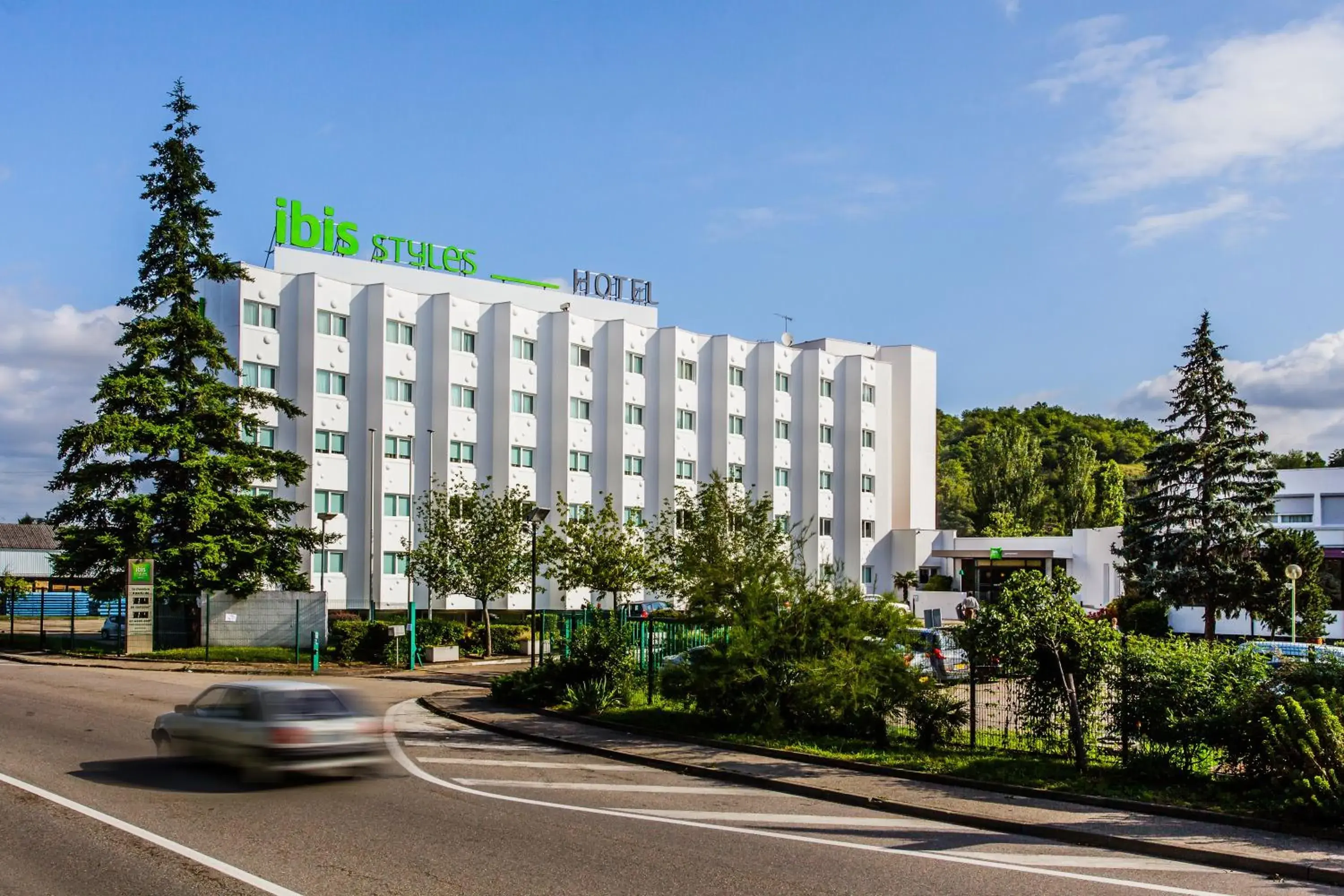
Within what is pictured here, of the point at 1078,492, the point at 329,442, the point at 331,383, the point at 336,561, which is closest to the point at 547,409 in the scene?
the point at 331,383

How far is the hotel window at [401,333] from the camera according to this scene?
185 ft

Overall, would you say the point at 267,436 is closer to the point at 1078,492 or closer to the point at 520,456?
the point at 520,456

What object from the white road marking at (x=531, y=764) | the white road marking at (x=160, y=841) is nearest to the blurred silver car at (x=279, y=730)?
the white road marking at (x=160, y=841)

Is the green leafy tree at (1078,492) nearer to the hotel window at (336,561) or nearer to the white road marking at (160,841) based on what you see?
the hotel window at (336,561)

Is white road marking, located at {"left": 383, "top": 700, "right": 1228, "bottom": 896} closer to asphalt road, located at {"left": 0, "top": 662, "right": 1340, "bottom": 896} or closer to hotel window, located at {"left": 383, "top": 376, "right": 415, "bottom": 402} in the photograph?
asphalt road, located at {"left": 0, "top": 662, "right": 1340, "bottom": 896}

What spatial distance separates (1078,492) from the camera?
88.6m

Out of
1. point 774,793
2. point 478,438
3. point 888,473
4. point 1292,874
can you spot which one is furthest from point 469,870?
point 888,473

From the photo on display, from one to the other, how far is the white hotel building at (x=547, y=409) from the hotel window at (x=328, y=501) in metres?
0.11

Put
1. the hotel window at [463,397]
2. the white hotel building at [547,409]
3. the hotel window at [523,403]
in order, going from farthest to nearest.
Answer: the hotel window at [523,403] < the hotel window at [463,397] < the white hotel building at [547,409]

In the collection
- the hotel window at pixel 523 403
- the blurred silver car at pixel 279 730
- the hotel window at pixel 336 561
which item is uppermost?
the hotel window at pixel 523 403

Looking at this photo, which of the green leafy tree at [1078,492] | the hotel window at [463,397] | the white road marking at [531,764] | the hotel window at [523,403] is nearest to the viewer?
the white road marking at [531,764]

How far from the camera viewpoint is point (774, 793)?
50.1 ft

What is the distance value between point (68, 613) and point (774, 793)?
76540 mm

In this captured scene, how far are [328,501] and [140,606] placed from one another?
15090 mm
